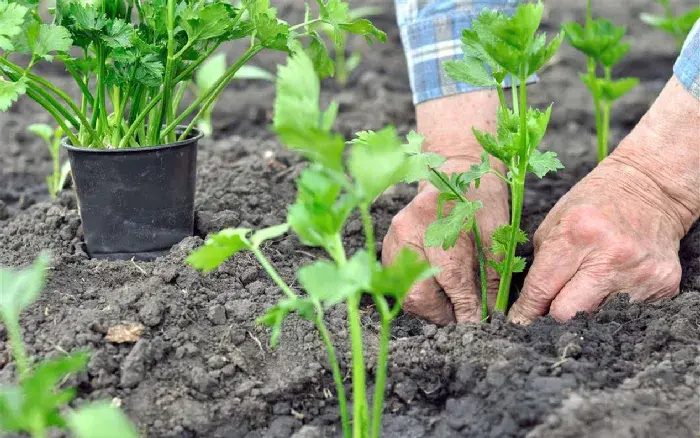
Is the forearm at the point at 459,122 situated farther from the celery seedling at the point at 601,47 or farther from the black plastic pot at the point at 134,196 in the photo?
the black plastic pot at the point at 134,196

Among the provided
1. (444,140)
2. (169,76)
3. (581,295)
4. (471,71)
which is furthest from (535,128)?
(169,76)

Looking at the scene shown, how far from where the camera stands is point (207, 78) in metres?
3.25

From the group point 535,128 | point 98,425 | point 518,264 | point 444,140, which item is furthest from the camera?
point 444,140

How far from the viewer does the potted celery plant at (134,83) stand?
1.64m

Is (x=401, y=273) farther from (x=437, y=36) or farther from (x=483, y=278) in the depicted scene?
(x=437, y=36)

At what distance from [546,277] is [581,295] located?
8 centimetres

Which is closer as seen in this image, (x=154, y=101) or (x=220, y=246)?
(x=220, y=246)

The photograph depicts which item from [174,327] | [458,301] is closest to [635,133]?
[458,301]

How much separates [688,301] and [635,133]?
1.51 ft

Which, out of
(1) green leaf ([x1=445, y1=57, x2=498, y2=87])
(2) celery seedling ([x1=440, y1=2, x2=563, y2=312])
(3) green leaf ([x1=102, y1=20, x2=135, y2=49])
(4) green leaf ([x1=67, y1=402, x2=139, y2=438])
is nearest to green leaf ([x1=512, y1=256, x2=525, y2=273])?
(2) celery seedling ([x1=440, y1=2, x2=563, y2=312])

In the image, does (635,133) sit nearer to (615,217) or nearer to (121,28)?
(615,217)

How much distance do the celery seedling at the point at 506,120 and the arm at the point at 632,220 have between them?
113 mm

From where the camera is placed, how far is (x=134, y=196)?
183cm

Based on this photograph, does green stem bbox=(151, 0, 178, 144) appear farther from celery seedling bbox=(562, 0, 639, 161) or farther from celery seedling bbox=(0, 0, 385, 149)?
celery seedling bbox=(562, 0, 639, 161)
